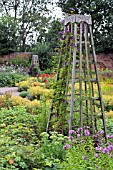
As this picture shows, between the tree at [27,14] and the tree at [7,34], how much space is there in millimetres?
3415

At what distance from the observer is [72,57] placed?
4.32 m

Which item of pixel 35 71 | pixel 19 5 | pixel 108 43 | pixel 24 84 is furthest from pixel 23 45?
pixel 24 84

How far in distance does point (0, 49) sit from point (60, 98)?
56.5 feet

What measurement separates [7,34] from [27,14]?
4.43 meters

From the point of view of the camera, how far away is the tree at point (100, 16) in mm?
21188

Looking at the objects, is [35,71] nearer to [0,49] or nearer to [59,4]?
[0,49]

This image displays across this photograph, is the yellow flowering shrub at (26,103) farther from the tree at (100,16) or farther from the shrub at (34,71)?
the tree at (100,16)

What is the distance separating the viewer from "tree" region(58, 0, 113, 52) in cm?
2119

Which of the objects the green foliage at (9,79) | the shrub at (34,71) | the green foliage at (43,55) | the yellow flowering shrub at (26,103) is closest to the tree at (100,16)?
the green foliage at (43,55)

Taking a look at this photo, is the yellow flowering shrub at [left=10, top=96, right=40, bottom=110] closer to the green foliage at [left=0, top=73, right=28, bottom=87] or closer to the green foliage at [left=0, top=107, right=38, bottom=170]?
the green foliage at [left=0, top=107, right=38, bottom=170]

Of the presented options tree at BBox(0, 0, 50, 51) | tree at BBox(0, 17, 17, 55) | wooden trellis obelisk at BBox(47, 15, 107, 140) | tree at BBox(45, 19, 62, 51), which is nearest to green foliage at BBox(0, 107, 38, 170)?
wooden trellis obelisk at BBox(47, 15, 107, 140)

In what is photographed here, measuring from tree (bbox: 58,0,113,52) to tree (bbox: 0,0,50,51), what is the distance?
157 inches

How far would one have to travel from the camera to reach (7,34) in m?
21.6

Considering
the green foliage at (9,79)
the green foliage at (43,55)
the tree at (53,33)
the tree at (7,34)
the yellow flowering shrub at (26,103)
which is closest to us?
the yellow flowering shrub at (26,103)
